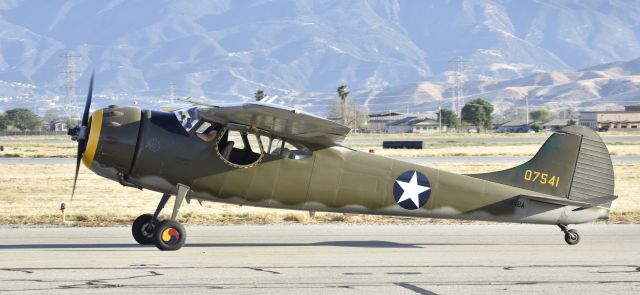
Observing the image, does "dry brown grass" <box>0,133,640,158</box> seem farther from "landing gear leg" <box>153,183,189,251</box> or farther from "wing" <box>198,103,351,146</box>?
"wing" <box>198,103,351,146</box>

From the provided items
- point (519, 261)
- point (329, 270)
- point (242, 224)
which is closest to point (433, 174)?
point (519, 261)

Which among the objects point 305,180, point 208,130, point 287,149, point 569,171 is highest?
point 208,130

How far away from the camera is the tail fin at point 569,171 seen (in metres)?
16.5

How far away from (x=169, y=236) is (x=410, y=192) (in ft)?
12.6

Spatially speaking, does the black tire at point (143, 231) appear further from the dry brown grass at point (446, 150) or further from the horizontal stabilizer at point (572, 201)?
the dry brown grass at point (446, 150)

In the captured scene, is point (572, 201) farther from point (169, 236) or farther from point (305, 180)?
point (169, 236)

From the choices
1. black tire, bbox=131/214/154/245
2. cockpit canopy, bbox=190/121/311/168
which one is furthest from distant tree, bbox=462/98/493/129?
cockpit canopy, bbox=190/121/311/168

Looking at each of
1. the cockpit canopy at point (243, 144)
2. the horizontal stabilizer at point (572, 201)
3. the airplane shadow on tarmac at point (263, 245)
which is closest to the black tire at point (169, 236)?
the airplane shadow on tarmac at point (263, 245)

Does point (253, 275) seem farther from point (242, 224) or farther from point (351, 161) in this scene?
point (242, 224)

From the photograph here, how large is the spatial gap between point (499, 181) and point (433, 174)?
116 cm

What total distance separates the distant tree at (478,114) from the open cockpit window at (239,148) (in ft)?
587

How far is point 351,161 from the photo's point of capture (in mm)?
16047

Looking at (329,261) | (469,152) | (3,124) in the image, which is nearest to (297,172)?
(329,261)

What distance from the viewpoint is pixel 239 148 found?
1570cm
